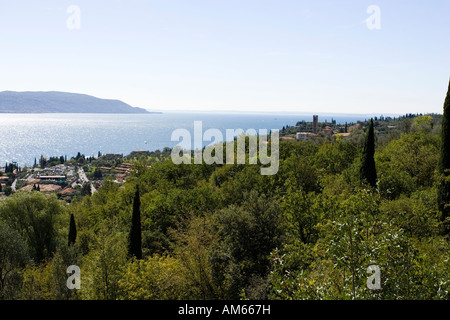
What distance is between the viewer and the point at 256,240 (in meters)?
14.6

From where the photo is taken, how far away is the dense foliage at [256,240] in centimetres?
714

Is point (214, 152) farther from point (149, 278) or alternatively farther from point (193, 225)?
point (149, 278)

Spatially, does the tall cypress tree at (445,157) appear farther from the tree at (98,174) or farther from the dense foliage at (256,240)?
the tree at (98,174)

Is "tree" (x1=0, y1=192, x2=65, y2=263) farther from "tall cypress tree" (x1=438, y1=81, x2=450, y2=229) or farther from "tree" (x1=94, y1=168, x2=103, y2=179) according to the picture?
"tree" (x1=94, y1=168, x2=103, y2=179)

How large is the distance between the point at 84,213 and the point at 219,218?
28805mm

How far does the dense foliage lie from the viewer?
714 centimetres

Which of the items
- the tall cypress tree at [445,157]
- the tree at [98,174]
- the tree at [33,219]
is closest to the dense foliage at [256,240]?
the tree at [33,219]

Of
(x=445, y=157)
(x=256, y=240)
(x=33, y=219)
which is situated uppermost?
(x=445, y=157)

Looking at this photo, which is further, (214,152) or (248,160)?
(214,152)

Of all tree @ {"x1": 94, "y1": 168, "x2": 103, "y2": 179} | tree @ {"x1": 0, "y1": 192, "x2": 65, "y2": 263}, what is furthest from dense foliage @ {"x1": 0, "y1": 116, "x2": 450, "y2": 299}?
tree @ {"x1": 94, "y1": 168, "x2": 103, "y2": 179}

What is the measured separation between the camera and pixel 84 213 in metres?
38.8

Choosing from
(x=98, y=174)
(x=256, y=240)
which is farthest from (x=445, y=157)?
(x=98, y=174)

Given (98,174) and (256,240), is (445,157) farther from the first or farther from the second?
(98,174)
